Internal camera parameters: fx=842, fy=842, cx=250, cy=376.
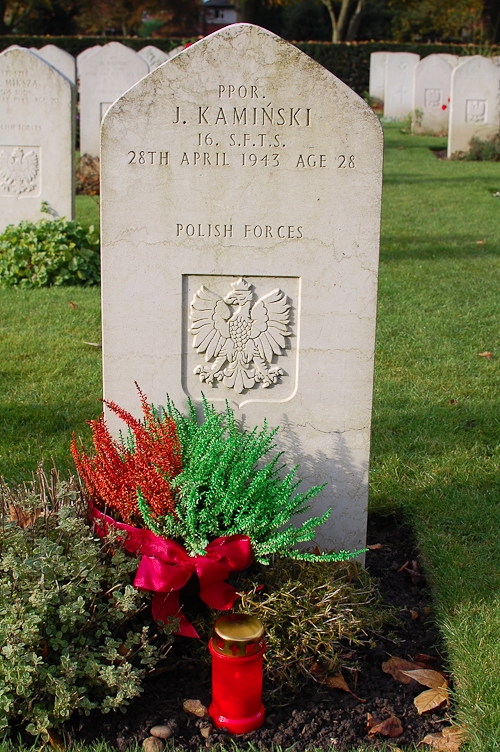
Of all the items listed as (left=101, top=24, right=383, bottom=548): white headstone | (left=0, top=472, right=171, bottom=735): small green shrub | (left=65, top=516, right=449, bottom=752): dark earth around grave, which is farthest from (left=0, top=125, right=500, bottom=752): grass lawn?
(left=0, top=472, right=171, bottom=735): small green shrub

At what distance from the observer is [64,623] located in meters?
2.48

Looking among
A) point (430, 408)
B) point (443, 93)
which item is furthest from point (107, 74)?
point (443, 93)

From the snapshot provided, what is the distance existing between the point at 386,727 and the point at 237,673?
0.49 meters

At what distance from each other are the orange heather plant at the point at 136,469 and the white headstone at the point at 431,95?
18.7 meters

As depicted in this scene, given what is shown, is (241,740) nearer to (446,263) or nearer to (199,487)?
(199,487)

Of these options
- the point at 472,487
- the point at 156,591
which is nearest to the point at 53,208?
the point at 472,487

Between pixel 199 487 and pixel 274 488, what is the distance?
257 millimetres

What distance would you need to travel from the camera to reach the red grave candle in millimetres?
2320

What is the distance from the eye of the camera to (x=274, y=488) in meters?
2.86

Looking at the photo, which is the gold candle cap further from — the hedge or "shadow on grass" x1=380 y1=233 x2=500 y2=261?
the hedge

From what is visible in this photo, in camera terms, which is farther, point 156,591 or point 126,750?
point 156,591

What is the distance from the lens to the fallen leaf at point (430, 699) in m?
2.52

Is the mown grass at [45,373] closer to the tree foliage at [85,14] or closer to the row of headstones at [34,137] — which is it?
the row of headstones at [34,137]

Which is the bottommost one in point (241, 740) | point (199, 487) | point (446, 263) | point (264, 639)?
point (241, 740)
